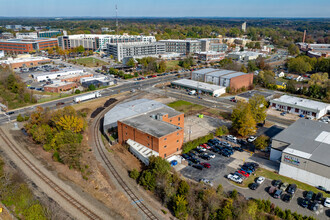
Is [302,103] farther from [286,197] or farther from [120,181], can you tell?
[120,181]

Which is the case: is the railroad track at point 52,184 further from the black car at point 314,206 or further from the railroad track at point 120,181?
the black car at point 314,206

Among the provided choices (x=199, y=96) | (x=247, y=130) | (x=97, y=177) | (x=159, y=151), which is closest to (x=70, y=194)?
(x=97, y=177)

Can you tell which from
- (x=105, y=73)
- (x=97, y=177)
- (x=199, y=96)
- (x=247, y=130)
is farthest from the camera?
(x=105, y=73)

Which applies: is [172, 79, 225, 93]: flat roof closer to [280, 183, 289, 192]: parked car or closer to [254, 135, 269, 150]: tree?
[254, 135, 269, 150]: tree

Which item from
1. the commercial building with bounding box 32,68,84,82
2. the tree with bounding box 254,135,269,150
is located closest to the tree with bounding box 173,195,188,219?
the tree with bounding box 254,135,269,150

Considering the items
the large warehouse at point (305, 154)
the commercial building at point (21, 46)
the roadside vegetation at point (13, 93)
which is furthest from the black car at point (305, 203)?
the commercial building at point (21, 46)

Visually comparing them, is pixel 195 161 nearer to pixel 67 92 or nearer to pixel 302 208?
pixel 302 208

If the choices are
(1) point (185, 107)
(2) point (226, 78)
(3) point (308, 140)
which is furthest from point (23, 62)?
(3) point (308, 140)

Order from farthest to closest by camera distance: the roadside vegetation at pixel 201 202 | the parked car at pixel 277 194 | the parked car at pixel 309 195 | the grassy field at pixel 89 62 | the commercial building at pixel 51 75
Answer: the grassy field at pixel 89 62, the commercial building at pixel 51 75, the parked car at pixel 277 194, the parked car at pixel 309 195, the roadside vegetation at pixel 201 202
